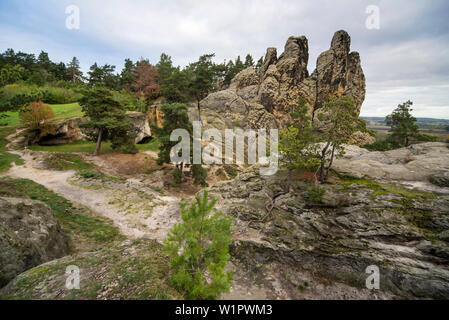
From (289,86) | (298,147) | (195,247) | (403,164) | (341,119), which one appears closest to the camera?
(195,247)

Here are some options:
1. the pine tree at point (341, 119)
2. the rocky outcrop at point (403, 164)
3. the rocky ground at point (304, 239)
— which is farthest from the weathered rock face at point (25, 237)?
the rocky outcrop at point (403, 164)

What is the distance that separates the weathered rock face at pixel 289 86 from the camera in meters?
44.0

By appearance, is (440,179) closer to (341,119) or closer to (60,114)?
(341,119)

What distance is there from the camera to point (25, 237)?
847cm

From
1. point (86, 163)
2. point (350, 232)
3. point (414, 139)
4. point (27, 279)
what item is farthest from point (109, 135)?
point (414, 139)

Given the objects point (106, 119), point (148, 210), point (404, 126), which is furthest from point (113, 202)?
point (404, 126)

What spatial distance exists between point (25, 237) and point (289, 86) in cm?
5065

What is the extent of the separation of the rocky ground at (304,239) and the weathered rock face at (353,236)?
1.9 inches

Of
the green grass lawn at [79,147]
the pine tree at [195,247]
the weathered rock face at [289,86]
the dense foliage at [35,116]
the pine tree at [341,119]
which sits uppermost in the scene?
the weathered rock face at [289,86]

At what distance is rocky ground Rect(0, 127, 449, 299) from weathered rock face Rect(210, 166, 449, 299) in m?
0.05

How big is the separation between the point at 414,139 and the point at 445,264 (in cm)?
3033

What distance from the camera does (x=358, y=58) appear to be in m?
46.7

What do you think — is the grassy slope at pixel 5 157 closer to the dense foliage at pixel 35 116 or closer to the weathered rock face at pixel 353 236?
the dense foliage at pixel 35 116
